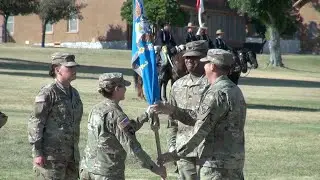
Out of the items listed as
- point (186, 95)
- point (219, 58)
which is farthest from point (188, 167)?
point (219, 58)

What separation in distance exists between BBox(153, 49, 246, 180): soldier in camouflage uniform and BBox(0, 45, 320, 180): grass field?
1.14 meters

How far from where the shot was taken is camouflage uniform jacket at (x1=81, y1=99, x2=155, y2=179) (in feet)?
27.9

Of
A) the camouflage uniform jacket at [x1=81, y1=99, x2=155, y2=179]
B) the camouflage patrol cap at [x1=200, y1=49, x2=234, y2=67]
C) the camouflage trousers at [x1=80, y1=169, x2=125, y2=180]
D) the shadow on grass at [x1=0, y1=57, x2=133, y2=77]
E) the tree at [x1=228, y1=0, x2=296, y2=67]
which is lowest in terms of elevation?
the shadow on grass at [x1=0, y1=57, x2=133, y2=77]

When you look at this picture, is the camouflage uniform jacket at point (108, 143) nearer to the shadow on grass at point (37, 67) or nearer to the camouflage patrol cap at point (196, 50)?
the camouflage patrol cap at point (196, 50)

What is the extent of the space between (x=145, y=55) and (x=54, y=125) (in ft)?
4.66

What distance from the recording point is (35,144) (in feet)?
30.6

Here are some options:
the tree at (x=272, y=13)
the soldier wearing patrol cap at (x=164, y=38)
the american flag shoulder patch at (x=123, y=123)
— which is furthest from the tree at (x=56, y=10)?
the american flag shoulder patch at (x=123, y=123)

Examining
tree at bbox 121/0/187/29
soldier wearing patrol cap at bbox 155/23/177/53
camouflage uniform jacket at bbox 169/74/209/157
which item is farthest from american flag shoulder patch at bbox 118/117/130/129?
tree at bbox 121/0/187/29

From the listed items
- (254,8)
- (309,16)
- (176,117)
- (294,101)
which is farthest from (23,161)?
(309,16)

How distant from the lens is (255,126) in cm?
2123

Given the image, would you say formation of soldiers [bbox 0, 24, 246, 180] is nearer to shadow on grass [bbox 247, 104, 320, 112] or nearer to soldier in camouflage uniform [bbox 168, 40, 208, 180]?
soldier in camouflage uniform [bbox 168, 40, 208, 180]

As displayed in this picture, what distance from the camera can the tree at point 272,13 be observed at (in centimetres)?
6000

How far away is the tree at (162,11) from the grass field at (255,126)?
22.4 meters

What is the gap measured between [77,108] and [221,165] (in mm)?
2066
